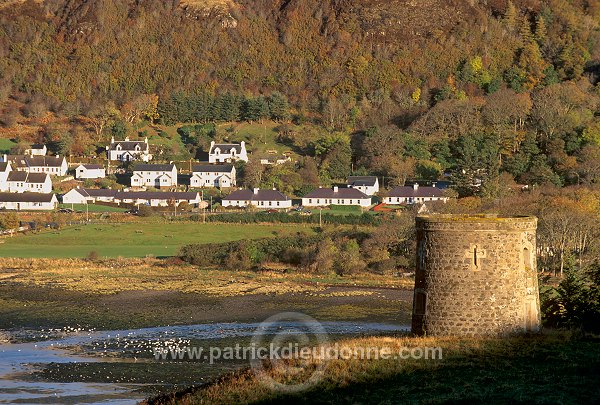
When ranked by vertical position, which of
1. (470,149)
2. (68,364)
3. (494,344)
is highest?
(470,149)

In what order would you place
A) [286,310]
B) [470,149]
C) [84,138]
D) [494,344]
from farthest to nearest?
[84,138] < [470,149] < [286,310] < [494,344]

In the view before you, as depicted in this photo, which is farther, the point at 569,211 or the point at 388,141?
the point at 388,141

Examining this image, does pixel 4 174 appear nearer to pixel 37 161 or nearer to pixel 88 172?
pixel 37 161

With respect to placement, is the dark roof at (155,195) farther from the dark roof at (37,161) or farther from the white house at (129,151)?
the white house at (129,151)

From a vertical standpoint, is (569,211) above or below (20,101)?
below

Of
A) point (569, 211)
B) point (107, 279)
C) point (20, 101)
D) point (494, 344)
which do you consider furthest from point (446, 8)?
point (494, 344)

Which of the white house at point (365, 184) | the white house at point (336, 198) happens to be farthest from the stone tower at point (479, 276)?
the white house at point (365, 184)

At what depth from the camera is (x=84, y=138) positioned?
112438 mm

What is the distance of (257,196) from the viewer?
87062 millimetres

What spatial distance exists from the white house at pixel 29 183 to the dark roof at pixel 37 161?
16.9ft

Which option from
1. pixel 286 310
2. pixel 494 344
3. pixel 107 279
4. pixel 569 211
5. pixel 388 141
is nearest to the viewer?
pixel 494 344

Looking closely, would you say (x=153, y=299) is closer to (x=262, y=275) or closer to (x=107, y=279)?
(x=107, y=279)

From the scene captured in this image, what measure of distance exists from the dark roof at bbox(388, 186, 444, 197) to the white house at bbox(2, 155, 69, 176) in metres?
31.8

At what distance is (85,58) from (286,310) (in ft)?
295
